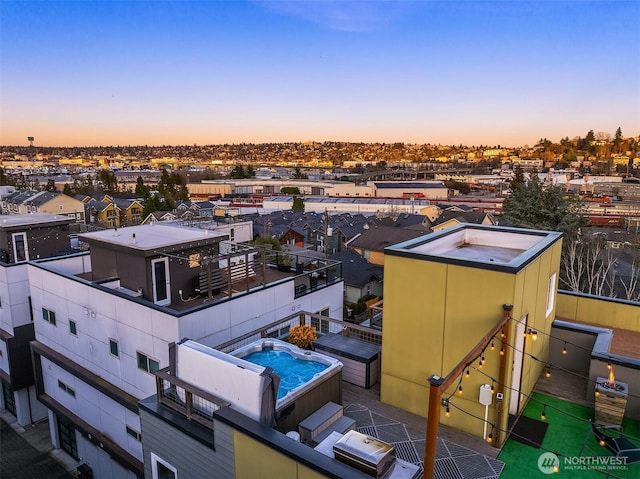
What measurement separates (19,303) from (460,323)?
1664 centimetres

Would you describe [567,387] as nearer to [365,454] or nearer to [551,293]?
[551,293]

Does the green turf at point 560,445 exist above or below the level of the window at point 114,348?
above

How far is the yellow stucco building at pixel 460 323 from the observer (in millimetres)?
6426

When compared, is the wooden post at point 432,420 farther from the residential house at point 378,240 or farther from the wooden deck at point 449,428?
the residential house at point 378,240

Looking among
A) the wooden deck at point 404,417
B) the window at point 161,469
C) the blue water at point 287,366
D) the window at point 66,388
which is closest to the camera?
the wooden deck at point 404,417

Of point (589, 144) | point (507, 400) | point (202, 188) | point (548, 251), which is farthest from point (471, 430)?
point (589, 144)

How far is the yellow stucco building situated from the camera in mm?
6426

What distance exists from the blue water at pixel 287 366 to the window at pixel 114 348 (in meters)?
6.04

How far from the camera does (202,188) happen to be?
104m

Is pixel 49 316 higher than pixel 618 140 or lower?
lower

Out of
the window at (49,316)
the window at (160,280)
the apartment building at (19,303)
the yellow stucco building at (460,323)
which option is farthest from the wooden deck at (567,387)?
the apartment building at (19,303)

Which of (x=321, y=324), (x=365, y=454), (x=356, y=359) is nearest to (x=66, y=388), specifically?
(x=321, y=324)

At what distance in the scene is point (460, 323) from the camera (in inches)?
264

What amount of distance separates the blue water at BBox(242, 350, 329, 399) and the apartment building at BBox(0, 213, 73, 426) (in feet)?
43.1
